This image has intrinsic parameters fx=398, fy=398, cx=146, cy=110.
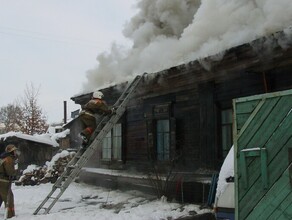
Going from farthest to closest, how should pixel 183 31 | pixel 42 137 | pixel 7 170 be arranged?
pixel 42 137 < pixel 183 31 < pixel 7 170

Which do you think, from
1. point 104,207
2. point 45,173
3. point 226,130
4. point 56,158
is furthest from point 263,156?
point 56,158

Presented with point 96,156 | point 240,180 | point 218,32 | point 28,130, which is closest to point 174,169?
point 218,32

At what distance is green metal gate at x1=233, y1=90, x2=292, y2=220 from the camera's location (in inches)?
132

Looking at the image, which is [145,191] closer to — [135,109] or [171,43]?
[135,109]

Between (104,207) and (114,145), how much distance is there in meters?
4.21

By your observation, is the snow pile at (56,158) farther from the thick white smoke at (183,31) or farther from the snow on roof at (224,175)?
the snow on roof at (224,175)

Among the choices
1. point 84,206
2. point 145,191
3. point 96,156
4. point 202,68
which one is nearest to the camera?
point 202,68

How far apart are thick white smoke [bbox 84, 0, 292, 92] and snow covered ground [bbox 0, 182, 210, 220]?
3.23 m

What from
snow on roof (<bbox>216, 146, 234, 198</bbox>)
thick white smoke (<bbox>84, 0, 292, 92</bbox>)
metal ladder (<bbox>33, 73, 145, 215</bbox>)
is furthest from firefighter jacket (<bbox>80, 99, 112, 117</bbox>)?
snow on roof (<bbox>216, 146, 234, 198</bbox>)

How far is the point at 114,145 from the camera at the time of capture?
13.2 metres

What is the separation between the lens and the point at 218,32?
9.22 meters

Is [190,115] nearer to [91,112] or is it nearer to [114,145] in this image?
[91,112]

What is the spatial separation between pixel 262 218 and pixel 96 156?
1135 cm

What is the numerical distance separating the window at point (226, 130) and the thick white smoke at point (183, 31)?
1.44 metres
